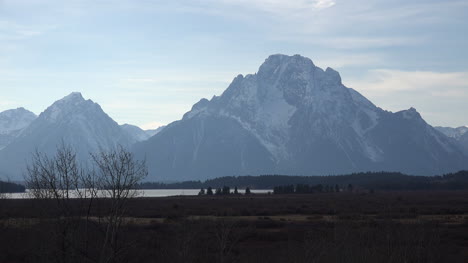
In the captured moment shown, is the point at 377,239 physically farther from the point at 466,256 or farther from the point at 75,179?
the point at 75,179

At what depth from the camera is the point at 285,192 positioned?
177250 millimetres

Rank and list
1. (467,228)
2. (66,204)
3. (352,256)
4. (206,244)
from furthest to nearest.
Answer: (467,228) < (206,244) < (352,256) < (66,204)

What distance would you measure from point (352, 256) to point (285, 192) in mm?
151908

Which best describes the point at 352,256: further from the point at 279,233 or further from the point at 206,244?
the point at 279,233

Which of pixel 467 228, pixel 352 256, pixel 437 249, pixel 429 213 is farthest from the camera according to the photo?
pixel 429 213

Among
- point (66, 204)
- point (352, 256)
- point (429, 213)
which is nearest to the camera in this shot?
point (66, 204)

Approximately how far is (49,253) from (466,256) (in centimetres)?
2535

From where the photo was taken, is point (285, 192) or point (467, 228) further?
point (285, 192)

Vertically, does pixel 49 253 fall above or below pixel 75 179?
below

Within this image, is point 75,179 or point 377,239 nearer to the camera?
point 75,179

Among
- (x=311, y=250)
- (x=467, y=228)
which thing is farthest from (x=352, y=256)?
(x=467, y=228)

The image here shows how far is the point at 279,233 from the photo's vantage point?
2035 inches

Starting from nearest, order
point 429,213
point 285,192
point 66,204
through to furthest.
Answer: point 66,204, point 429,213, point 285,192

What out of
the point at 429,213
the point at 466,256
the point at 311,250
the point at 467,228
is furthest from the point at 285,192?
the point at 311,250
